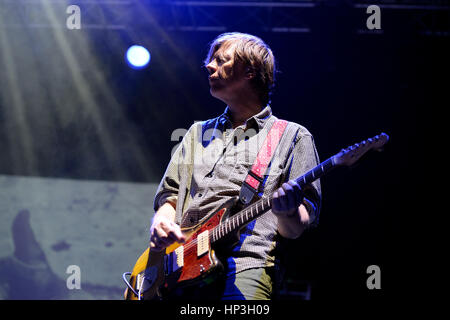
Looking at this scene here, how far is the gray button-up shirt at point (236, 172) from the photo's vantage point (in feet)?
6.28

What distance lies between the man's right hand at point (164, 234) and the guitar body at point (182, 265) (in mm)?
88

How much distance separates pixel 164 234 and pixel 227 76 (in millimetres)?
1096

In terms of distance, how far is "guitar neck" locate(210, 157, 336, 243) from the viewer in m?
1.84

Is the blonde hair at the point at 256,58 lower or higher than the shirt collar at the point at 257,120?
higher

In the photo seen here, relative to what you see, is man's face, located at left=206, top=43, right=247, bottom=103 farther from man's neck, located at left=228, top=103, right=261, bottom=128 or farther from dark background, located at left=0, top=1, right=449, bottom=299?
dark background, located at left=0, top=1, right=449, bottom=299

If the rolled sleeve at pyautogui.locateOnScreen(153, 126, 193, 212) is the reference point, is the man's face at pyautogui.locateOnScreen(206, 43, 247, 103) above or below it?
above

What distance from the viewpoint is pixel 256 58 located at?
2449 mm

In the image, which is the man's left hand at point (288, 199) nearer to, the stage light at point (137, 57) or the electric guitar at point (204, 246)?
the electric guitar at point (204, 246)

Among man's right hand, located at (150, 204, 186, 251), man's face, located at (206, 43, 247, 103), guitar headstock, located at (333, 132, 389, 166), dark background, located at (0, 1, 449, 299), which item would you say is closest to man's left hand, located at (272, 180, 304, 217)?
guitar headstock, located at (333, 132, 389, 166)

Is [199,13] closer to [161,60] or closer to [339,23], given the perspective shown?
[161,60]

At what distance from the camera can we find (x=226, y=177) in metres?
2.11

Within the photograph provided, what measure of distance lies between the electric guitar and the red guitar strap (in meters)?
0.07

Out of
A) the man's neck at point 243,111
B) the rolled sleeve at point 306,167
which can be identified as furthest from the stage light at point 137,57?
the rolled sleeve at point 306,167

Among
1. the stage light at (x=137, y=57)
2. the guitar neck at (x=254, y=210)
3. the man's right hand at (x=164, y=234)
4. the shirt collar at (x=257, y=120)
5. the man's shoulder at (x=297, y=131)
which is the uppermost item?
the stage light at (x=137, y=57)
